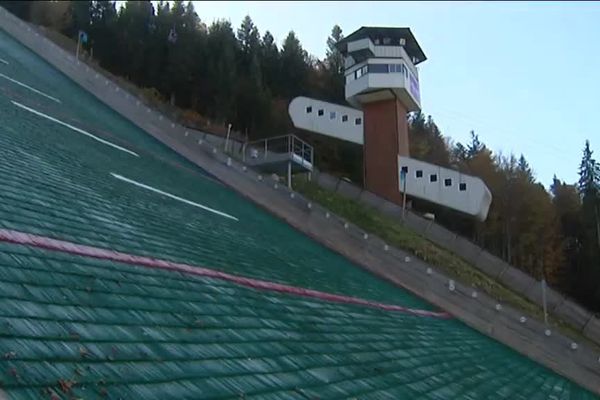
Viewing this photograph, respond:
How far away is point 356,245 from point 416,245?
329 inches

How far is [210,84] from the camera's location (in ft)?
108

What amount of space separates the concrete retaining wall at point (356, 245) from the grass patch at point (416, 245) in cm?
548

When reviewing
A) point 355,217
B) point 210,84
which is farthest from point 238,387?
point 210,84

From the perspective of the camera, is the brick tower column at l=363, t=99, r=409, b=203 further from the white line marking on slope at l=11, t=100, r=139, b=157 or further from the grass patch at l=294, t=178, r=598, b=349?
the white line marking on slope at l=11, t=100, r=139, b=157

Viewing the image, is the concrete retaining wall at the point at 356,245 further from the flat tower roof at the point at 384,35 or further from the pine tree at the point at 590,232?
the flat tower roof at the point at 384,35

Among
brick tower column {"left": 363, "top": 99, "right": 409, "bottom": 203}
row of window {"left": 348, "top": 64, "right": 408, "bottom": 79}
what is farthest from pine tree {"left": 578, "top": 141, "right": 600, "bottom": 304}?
row of window {"left": 348, "top": 64, "right": 408, "bottom": 79}

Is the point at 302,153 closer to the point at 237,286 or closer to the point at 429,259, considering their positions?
the point at 429,259

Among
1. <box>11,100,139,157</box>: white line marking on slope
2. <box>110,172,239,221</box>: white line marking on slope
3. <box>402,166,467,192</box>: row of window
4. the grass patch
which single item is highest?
<box>11,100,139,157</box>: white line marking on slope

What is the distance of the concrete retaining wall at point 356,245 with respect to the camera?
7.18 m

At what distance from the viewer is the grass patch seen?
1512cm

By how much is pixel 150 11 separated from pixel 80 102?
28111 millimetres

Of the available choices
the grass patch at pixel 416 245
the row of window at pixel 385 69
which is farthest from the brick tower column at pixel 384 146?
the grass patch at pixel 416 245

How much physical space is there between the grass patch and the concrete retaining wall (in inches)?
216

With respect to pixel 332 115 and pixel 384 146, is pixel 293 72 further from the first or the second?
pixel 384 146
